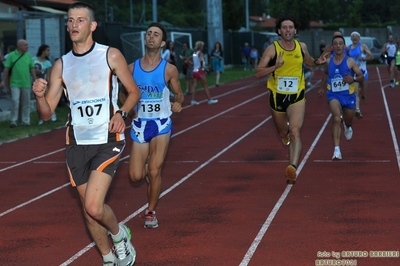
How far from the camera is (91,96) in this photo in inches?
261

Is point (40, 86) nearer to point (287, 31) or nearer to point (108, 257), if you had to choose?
point (108, 257)

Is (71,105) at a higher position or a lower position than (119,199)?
higher

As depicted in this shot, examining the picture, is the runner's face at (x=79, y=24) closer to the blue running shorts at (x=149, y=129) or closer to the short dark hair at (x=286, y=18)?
the blue running shorts at (x=149, y=129)

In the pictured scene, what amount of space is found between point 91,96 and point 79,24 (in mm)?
547

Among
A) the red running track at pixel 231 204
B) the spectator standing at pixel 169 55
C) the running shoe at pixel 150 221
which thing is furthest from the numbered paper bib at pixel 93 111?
the spectator standing at pixel 169 55

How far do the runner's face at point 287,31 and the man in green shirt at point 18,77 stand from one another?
9.25m

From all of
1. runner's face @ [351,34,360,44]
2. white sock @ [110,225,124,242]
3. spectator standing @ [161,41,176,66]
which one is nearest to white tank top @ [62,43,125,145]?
white sock @ [110,225,124,242]

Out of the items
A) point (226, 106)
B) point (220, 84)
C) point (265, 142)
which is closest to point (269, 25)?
point (220, 84)

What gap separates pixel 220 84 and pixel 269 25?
68.4 meters

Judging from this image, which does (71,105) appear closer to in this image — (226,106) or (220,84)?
(226,106)

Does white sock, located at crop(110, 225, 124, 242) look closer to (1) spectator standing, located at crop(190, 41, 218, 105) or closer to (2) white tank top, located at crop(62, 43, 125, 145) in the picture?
(2) white tank top, located at crop(62, 43, 125, 145)

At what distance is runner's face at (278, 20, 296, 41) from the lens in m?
10.9

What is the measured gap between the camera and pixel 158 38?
887 centimetres

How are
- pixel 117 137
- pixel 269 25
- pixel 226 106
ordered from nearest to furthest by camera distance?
pixel 117 137 < pixel 226 106 < pixel 269 25
